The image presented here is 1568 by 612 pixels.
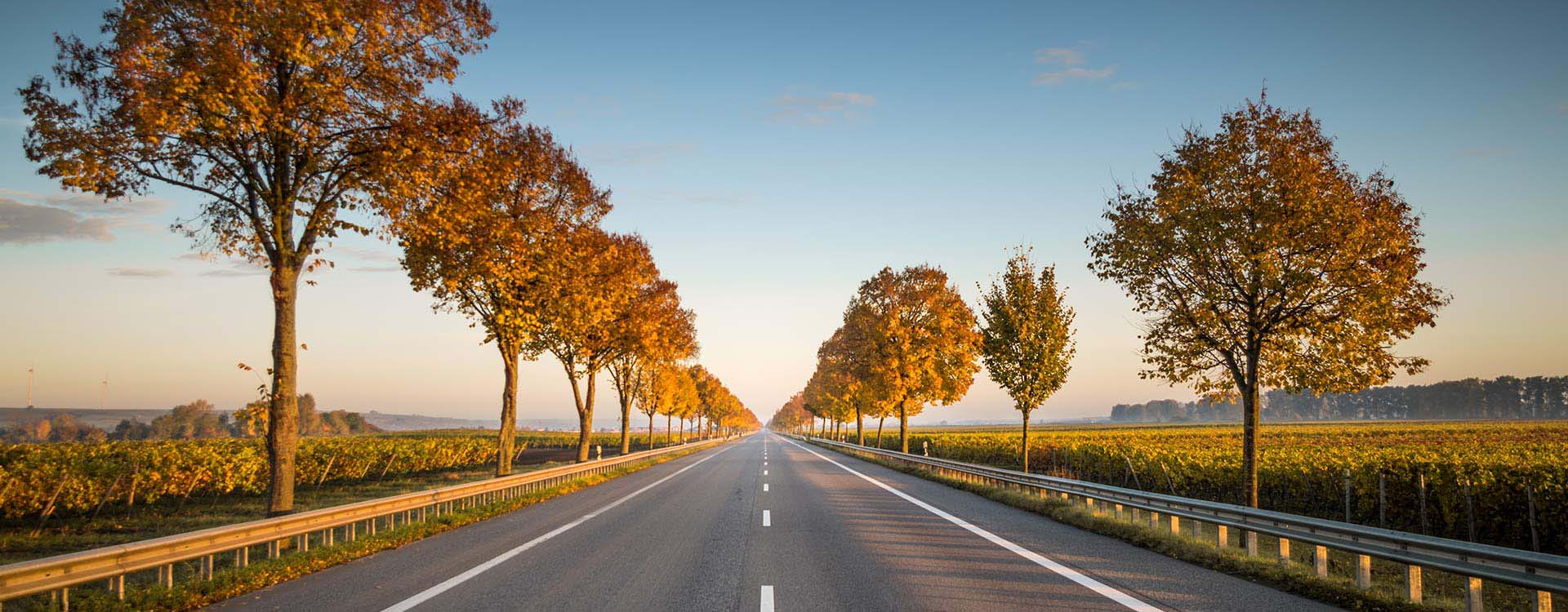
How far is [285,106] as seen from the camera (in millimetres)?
9938

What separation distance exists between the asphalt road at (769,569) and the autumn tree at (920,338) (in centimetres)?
2103

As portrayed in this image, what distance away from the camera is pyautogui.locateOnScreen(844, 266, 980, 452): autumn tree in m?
34.9

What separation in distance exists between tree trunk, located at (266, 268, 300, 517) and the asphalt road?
241 centimetres

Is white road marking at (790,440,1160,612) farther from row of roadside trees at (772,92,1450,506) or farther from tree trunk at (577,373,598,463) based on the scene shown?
tree trunk at (577,373,598,463)

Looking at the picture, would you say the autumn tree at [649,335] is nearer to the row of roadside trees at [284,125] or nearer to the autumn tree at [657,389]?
the autumn tree at [657,389]

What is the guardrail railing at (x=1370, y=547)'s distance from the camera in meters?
5.48

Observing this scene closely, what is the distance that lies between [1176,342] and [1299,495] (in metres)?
7.79

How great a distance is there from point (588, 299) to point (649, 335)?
8982 millimetres

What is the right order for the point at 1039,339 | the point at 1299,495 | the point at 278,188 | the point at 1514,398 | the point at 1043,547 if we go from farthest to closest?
the point at 1514,398 → the point at 1039,339 → the point at 1299,495 → the point at 278,188 → the point at 1043,547

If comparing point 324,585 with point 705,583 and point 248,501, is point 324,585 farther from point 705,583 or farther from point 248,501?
point 248,501

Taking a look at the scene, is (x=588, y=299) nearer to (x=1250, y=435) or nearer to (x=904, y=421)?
(x=1250, y=435)

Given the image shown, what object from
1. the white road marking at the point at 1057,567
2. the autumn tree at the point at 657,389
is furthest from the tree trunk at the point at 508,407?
the autumn tree at the point at 657,389

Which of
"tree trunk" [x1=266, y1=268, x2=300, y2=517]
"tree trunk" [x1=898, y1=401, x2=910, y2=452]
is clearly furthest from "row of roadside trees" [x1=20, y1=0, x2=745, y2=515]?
"tree trunk" [x1=898, y1=401, x2=910, y2=452]

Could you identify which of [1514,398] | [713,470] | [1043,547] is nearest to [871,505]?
[1043,547]
